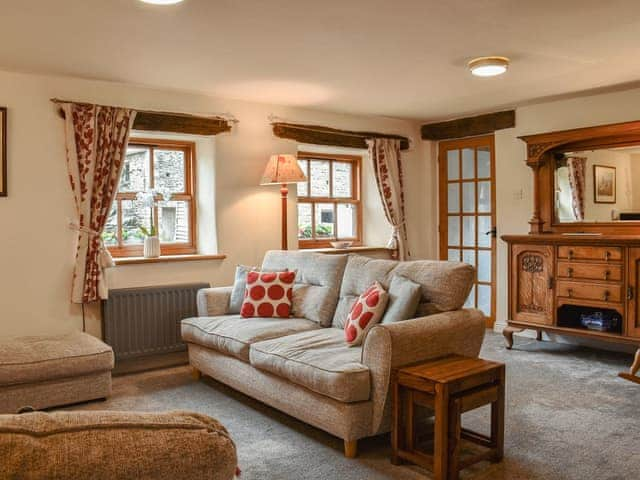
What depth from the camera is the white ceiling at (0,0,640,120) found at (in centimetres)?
289

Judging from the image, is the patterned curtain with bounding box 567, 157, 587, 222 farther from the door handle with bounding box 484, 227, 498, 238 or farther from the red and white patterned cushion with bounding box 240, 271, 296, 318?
the red and white patterned cushion with bounding box 240, 271, 296, 318

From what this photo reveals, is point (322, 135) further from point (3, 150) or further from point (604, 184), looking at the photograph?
point (3, 150)

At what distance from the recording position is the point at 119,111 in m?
4.36

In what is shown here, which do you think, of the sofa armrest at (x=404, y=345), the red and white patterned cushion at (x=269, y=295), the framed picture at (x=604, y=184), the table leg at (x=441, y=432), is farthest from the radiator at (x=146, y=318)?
the framed picture at (x=604, y=184)

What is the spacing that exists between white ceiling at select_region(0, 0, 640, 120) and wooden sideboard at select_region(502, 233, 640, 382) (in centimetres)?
127

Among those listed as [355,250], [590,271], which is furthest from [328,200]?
[590,271]

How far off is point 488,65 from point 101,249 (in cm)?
305

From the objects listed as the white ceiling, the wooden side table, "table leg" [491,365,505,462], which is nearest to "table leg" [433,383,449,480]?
the wooden side table

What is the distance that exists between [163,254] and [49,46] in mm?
1987

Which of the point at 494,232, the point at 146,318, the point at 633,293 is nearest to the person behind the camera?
the point at 633,293

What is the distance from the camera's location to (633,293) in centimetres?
434

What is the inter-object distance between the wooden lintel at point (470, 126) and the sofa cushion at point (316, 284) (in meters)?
2.64

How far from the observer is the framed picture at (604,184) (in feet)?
16.0

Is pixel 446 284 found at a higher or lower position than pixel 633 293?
higher
